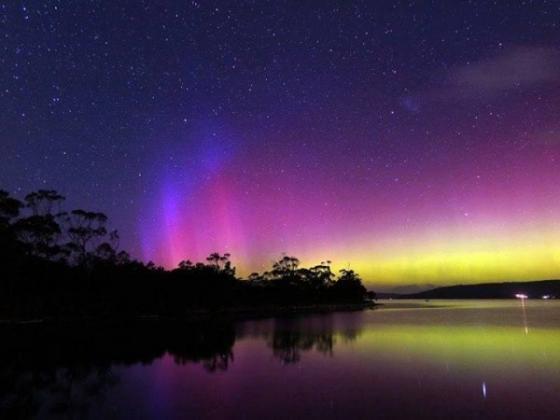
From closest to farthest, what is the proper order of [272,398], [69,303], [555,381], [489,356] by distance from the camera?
[272,398]
[555,381]
[489,356]
[69,303]

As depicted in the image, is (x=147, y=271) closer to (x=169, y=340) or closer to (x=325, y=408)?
(x=169, y=340)

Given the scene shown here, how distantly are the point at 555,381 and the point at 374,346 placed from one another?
1589 centimetres

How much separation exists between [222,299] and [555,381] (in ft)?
289

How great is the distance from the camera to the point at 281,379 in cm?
2256

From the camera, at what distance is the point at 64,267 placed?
2847 inches

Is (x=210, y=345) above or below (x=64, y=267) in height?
below

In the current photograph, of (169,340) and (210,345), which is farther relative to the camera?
(169,340)

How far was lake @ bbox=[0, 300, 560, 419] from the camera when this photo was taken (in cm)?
1641

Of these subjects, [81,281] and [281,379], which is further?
[81,281]

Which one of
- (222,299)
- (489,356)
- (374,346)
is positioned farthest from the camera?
(222,299)

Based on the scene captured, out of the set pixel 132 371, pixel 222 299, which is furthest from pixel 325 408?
pixel 222 299

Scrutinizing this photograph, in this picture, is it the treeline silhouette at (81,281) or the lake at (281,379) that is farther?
the treeline silhouette at (81,281)

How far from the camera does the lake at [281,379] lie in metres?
16.4

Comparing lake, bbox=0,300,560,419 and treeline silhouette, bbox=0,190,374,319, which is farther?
treeline silhouette, bbox=0,190,374,319
